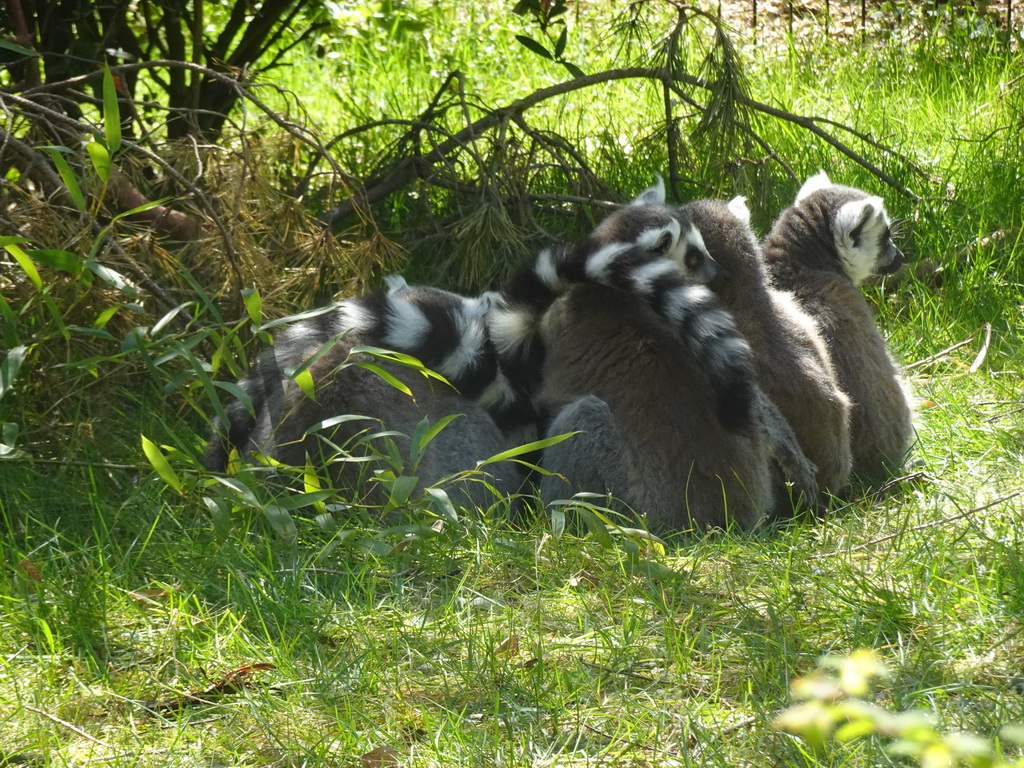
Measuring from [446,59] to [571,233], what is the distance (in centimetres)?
317

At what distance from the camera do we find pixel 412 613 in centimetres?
257

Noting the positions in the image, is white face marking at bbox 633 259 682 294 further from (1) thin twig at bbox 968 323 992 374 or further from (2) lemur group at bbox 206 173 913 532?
(1) thin twig at bbox 968 323 992 374

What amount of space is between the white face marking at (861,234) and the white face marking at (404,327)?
1.71m

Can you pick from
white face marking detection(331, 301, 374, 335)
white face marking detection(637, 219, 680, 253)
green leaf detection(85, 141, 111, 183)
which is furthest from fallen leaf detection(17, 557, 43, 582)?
white face marking detection(637, 219, 680, 253)

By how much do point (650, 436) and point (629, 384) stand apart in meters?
0.19

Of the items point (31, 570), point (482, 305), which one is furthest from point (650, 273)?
point (31, 570)

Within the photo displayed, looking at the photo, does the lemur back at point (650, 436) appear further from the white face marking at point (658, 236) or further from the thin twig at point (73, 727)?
the thin twig at point (73, 727)

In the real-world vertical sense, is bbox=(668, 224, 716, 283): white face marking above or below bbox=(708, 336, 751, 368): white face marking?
above

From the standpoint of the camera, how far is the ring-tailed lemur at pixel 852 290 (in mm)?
3990

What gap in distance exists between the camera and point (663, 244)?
371 centimetres

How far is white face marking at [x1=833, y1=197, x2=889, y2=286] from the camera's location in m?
4.15

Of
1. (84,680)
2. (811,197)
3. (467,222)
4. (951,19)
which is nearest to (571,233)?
(467,222)

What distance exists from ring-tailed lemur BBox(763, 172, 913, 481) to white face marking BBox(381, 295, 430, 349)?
4.96ft

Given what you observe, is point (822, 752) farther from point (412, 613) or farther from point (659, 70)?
point (659, 70)
